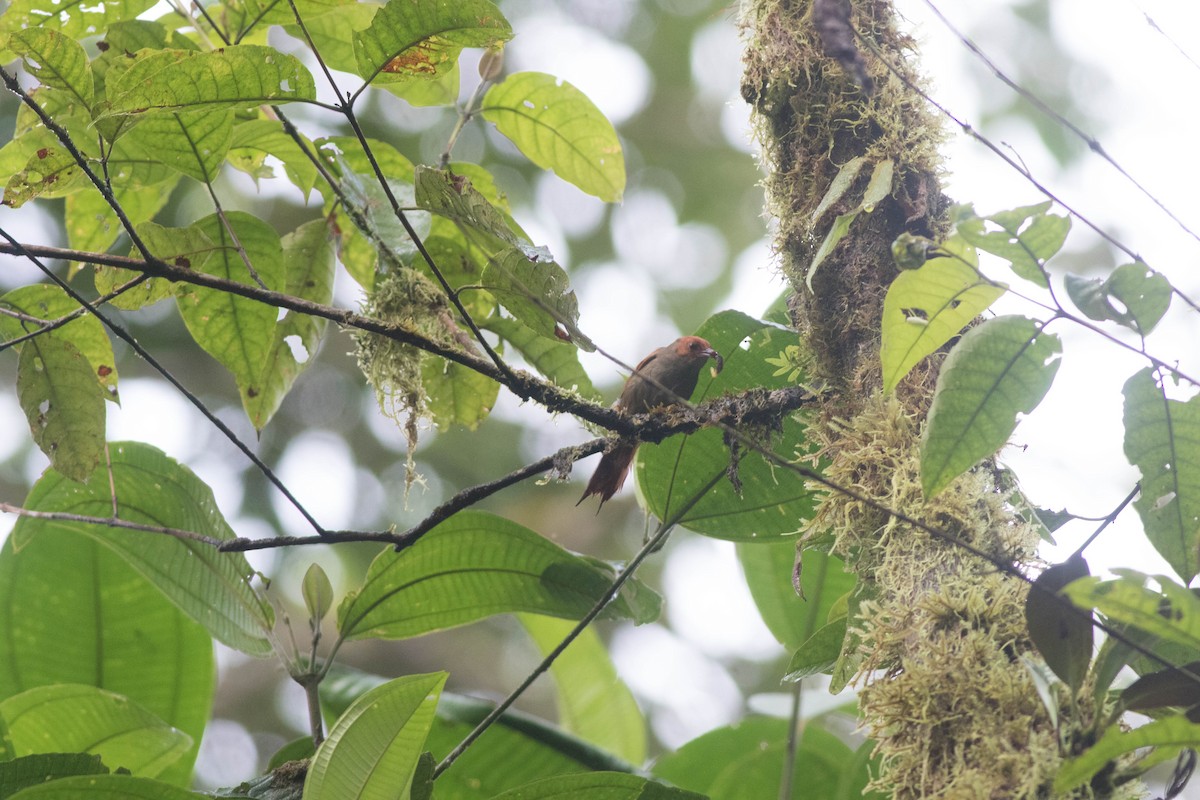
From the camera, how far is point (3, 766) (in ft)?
4.68

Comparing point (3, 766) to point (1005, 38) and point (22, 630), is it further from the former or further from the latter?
point (1005, 38)

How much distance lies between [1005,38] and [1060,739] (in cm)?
780

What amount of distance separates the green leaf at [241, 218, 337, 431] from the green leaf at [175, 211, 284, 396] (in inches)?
1.8

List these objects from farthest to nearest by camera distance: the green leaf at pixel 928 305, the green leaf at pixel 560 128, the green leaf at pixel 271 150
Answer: the green leaf at pixel 560 128 < the green leaf at pixel 271 150 < the green leaf at pixel 928 305

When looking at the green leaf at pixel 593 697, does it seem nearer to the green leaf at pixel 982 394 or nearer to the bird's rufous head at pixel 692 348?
the bird's rufous head at pixel 692 348

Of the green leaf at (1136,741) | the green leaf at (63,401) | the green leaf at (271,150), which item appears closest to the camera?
the green leaf at (1136,741)

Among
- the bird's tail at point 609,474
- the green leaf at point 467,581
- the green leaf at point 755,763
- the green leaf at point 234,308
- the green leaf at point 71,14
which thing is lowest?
the green leaf at point 755,763

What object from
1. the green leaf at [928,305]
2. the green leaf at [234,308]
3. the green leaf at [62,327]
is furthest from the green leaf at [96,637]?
the green leaf at [928,305]

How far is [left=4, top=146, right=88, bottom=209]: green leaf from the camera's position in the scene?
165 cm

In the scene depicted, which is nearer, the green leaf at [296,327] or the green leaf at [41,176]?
the green leaf at [41,176]

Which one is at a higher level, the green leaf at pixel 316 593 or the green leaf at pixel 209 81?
the green leaf at pixel 209 81

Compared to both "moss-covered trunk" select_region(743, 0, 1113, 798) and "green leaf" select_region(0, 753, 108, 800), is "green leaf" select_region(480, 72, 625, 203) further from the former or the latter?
"green leaf" select_region(0, 753, 108, 800)

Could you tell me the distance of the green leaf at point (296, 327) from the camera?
209cm

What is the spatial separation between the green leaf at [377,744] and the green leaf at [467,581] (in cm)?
53
